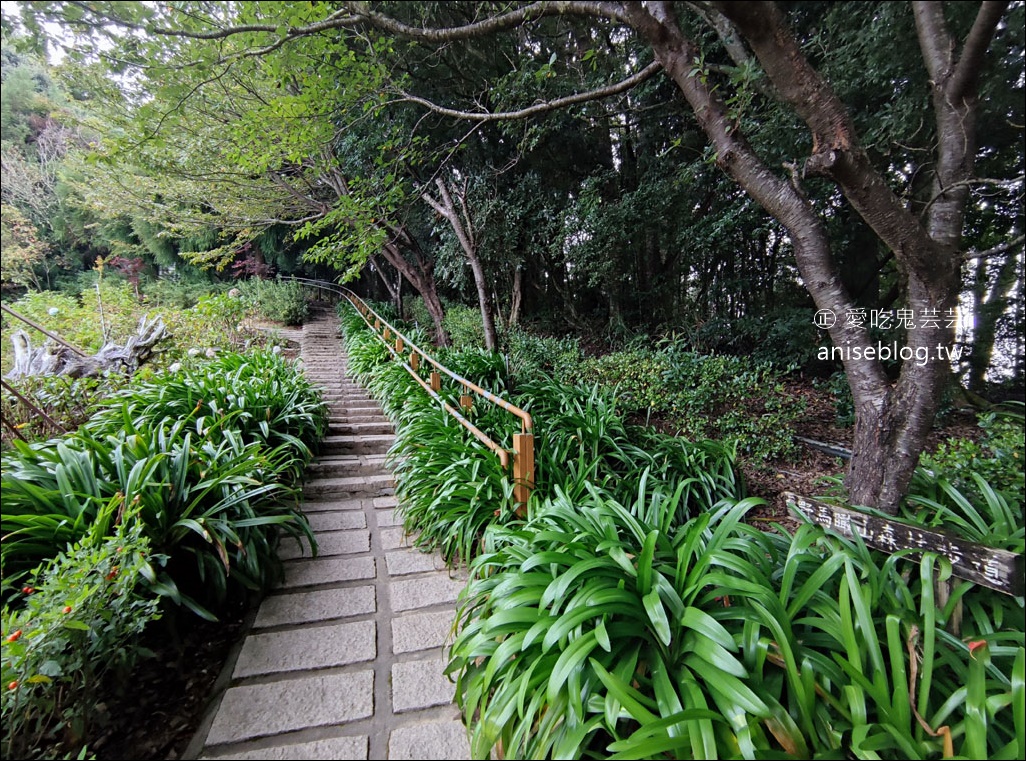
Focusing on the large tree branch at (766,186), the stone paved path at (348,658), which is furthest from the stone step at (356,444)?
the large tree branch at (766,186)

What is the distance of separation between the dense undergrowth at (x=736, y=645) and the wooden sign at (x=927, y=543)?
0.05 m

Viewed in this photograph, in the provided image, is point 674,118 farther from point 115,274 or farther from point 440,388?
point 115,274

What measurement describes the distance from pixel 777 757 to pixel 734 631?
373 millimetres

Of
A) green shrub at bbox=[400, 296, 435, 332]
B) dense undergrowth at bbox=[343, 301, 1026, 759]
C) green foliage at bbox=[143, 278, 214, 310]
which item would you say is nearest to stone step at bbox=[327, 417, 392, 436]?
dense undergrowth at bbox=[343, 301, 1026, 759]

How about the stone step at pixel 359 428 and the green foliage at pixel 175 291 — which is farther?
the green foliage at pixel 175 291

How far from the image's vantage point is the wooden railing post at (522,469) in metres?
2.17

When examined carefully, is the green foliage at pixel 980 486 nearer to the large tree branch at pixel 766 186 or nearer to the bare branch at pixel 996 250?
the large tree branch at pixel 766 186

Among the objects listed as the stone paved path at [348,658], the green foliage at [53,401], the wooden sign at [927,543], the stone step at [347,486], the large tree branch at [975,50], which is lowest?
the stone paved path at [348,658]

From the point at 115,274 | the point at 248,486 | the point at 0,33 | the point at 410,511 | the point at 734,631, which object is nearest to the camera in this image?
the point at 734,631

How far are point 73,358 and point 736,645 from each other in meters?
5.38


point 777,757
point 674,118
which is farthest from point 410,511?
point 674,118

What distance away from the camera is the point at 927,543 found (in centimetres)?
123

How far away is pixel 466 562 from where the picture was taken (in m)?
2.13

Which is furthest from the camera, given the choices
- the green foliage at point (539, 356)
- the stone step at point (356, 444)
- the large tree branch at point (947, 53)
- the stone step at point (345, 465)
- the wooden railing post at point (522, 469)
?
the green foliage at point (539, 356)
